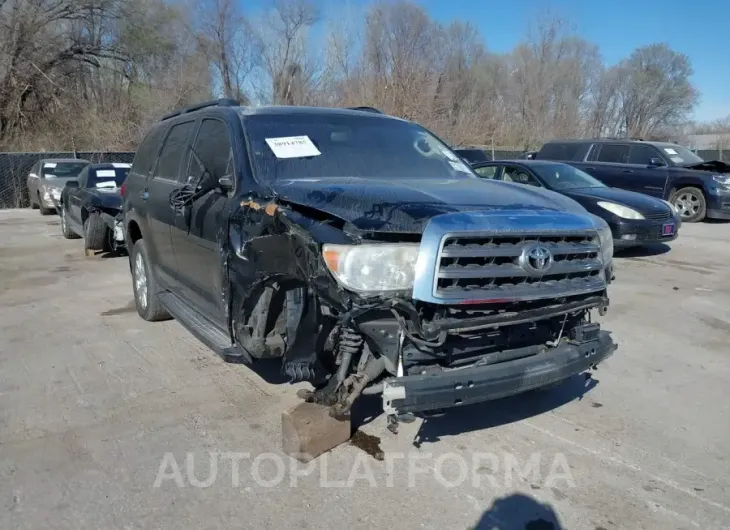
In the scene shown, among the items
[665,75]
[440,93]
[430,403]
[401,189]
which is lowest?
[430,403]

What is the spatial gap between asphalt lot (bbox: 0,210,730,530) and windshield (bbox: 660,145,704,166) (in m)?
9.45

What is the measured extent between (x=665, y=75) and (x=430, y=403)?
53.7 m

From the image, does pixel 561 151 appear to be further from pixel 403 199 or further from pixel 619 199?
pixel 403 199

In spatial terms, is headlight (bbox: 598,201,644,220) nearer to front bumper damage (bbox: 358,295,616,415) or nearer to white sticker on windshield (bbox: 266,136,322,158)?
front bumper damage (bbox: 358,295,616,415)

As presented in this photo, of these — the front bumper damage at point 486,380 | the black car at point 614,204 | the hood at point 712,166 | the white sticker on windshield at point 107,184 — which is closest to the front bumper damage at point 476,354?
the front bumper damage at point 486,380

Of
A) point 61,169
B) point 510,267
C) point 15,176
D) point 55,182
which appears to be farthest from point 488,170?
point 15,176

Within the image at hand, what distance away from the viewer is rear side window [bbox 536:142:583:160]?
14.5 m

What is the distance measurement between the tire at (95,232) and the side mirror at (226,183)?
649 centimetres

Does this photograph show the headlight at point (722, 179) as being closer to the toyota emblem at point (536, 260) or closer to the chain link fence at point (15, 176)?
the toyota emblem at point (536, 260)

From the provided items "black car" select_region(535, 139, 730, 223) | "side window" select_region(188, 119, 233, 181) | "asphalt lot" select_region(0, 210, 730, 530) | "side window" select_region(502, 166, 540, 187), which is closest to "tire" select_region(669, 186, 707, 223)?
"black car" select_region(535, 139, 730, 223)

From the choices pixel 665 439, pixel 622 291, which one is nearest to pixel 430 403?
pixel 665 439

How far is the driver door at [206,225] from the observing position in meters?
3.95

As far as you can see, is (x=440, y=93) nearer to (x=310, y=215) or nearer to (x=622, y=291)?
(x=622, y=291)

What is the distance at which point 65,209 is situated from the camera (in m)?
11.8
